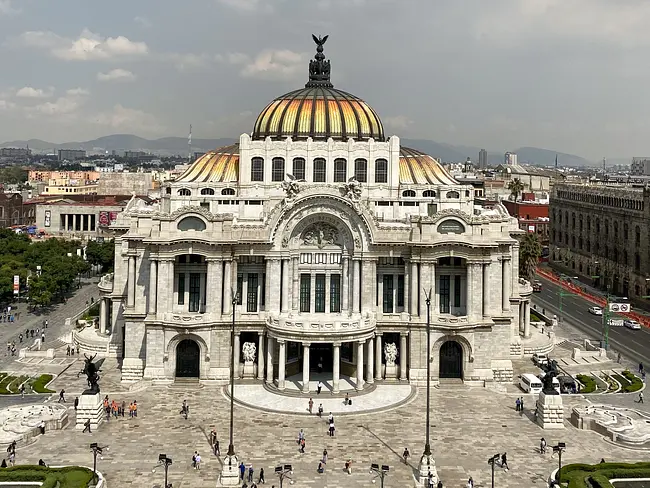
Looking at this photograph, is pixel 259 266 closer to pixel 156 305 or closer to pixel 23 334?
pixel 156 305

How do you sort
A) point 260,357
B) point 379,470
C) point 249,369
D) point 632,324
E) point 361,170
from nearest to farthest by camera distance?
point 379,470 → point 260,357 → point 249,369 → point 361,170 → point 632,324

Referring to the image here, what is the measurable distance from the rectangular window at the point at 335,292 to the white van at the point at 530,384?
19358 mm

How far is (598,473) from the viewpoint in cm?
4788

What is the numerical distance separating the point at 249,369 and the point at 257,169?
2382 cm

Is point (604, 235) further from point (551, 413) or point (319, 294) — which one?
point (551, 413)

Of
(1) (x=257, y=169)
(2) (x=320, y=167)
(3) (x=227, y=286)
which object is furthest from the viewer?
(1) (x=257, y=169)

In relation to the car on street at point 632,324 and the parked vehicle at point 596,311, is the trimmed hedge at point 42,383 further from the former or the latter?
the parked vehicle at point 596,311

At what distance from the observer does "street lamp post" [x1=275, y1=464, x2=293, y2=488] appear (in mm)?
46625

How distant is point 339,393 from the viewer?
219ft

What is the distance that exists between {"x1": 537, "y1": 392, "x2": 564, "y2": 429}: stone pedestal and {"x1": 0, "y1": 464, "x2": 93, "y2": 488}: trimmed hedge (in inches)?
1425

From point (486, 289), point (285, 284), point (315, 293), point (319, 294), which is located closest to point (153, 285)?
point (285, 284)

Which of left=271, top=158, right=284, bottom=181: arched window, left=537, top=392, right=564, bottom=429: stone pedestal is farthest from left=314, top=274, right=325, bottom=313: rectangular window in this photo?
left=537, top=392, right=564, bottom=429: stone pedestal

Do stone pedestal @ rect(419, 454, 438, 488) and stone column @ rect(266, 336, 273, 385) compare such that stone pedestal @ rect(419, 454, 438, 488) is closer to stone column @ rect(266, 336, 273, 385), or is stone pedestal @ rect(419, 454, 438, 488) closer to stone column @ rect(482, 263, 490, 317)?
stone column @ rect(266, 336, 273, 385)

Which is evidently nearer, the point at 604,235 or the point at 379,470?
the point at 379,470
